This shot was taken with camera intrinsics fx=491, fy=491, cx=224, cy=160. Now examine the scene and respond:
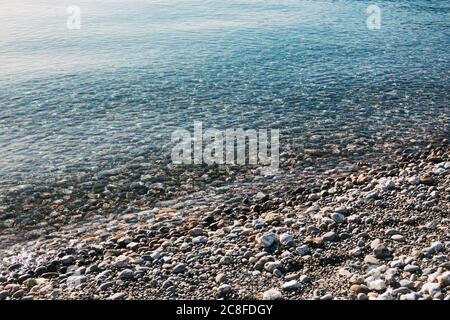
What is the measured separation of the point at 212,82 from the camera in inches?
976

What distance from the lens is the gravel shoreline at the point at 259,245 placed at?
9219 mm

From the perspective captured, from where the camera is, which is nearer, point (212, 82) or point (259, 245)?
point (259, 245)

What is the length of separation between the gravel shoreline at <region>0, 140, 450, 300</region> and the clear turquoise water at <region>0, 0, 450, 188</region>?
11.8 feet

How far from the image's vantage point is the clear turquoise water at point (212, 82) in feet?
59.2

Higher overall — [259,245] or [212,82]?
[212,82]

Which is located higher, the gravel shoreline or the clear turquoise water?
the clear turquoise water

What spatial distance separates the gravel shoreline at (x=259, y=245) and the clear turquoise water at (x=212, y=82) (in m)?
3.60

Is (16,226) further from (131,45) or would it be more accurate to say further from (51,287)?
(131,45)

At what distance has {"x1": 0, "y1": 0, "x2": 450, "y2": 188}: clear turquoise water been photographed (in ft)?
59.2

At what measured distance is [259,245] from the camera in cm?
1064

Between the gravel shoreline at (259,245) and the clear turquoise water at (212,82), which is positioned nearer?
the gravel shoreline at (259,245)

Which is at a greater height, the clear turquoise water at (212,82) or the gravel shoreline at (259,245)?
the clear turquoise water at (212,82)

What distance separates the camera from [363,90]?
2330 cm

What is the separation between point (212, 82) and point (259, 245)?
15332 mm
